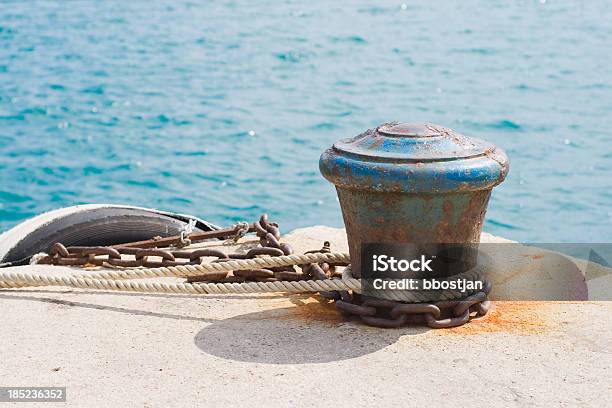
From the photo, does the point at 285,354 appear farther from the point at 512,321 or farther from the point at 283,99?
the point at 283,99

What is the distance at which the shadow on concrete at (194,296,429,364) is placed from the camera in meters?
3.76

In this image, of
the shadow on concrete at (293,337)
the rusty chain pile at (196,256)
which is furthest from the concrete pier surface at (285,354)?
the rusty chain pile at (196,256)

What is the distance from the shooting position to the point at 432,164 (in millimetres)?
3867

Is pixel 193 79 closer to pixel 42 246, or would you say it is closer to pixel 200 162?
pixel 200 162

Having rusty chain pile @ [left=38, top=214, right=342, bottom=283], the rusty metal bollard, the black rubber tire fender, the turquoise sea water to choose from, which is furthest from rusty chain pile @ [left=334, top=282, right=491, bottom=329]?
the turquoise sea water

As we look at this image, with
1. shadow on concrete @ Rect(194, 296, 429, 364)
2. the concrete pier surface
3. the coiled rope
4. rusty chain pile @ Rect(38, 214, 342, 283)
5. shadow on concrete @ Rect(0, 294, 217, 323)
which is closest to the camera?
the concrete pier surface

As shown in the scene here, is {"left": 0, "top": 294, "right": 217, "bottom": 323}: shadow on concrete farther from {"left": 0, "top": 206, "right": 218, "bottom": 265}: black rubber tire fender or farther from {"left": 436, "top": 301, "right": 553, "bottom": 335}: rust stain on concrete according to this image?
{"left": 436, "top": 301, "right": 553, "bottom": 335}: rust stain on concrete

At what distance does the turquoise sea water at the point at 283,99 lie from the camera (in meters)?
12.8

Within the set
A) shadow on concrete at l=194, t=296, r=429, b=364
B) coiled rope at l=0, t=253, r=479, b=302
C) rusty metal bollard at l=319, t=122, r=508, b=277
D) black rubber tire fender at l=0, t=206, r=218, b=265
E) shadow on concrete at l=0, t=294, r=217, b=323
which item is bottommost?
black rubber tire fender at l=0, t=206, r=218, b=265

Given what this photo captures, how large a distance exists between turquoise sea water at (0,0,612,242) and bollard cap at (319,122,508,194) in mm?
7764

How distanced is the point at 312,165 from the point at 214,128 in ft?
7.03

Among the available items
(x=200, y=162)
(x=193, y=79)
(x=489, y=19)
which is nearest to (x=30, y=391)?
(x=200, y=162)

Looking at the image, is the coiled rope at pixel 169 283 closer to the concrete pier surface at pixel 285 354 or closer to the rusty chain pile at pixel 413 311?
the concrete pier surface at pixel 285 354

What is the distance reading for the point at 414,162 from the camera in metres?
3.88
